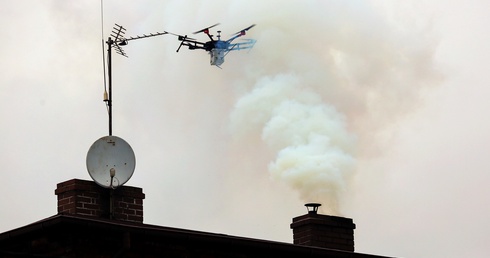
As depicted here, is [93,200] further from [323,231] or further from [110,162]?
[323,231]

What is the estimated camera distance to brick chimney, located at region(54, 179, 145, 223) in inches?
950

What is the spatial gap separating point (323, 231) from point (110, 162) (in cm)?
531

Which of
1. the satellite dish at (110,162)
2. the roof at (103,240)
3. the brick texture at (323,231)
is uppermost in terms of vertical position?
the satellite dish at (110,162)

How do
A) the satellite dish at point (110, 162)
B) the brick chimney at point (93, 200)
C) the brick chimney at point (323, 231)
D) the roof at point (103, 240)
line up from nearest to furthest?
the roof at point (103, 240) < the brick chimney at point (93, 200) < the satellite dish at point (110, 162) < the brick chimney at point (323, 231)

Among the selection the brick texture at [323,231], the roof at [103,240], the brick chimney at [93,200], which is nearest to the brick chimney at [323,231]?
the brick texture at [323,231]

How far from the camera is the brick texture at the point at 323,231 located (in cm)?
2653

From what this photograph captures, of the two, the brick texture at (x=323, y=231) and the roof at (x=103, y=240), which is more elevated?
the brick texture at (x=323, y=231)

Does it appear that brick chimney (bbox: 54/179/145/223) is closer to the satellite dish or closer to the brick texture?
the satellite dish

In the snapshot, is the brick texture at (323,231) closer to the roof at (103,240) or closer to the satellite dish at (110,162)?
the satellite dish at (110,162)

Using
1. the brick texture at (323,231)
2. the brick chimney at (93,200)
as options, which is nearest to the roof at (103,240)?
the brick chimney at (93,200)

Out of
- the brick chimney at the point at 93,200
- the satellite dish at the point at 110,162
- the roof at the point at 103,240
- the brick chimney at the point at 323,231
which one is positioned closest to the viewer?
the roof at the point at 103,240

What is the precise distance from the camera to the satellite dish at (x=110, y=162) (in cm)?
2450

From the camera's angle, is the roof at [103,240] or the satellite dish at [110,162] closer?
the roof at [103,240]

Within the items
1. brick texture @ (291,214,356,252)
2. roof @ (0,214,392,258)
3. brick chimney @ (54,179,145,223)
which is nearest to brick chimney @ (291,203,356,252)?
brick texture @ (291,214,356,252)
